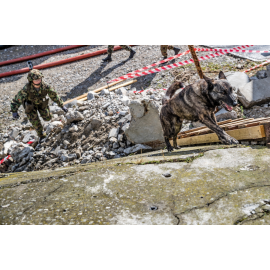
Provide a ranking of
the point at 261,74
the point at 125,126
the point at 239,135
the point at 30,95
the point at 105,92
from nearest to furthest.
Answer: the point at 239,135 < the point at 125,126 < the point at 30,95 < the point at 261,74 < the point at 105,92

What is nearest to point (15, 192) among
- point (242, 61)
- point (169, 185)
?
point (169, 185)

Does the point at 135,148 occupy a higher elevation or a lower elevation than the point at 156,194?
lower

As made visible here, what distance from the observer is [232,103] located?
3.24 metres

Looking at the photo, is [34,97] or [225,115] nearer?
[225,115]

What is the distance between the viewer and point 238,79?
19.6ft

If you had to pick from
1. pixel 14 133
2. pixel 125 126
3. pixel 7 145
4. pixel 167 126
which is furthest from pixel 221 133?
pixel 14 133

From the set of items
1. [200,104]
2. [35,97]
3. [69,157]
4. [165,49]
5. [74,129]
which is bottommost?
[69,157]

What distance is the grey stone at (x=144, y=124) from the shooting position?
496 centimetres

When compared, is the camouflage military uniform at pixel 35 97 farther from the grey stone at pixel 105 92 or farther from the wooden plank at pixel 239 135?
the wooden plank at pixel 239 135

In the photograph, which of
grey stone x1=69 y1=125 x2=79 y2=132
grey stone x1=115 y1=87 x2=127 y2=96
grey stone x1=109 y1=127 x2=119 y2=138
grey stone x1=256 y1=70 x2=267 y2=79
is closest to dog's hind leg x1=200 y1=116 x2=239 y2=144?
grey stone x1=109 y1=127 x2=119 y2=138

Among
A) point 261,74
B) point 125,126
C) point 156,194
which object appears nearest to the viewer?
point 156,194

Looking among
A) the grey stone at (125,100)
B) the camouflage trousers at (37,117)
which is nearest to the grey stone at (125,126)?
the grey stone at (125,100)

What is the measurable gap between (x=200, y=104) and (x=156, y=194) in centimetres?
182

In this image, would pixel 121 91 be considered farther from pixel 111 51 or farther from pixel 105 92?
pixel 111 51
